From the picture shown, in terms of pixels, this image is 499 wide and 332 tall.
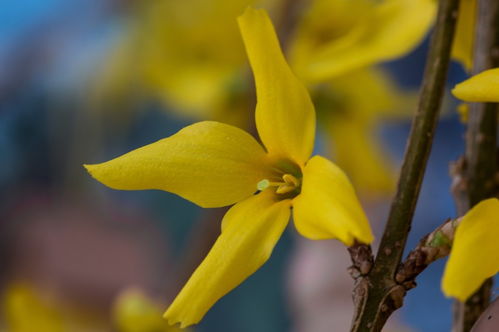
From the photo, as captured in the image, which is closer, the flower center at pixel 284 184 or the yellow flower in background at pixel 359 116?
the flower center at pixel 284 184

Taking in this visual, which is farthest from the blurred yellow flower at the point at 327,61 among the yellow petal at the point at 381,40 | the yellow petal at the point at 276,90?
the yellow petal at the point at 276,90

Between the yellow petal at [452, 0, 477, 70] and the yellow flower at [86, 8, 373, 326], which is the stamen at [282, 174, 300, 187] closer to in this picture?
the yellow flower at [86, 8, 373, 326]

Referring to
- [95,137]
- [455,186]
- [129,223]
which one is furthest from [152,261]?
[455,186]

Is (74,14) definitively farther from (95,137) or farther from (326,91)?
(326,91)

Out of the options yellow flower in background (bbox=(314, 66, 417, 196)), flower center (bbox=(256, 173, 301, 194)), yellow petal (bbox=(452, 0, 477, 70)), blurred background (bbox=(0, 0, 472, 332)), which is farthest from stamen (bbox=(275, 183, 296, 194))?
blurred background (bbox=(0, 0, 472, 332))

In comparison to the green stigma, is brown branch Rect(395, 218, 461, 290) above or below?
below

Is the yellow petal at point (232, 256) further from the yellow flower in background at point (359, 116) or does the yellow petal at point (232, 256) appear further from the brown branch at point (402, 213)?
the yellow flower in background at point (359, 116)

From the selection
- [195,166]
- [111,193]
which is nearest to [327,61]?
[195,166]
